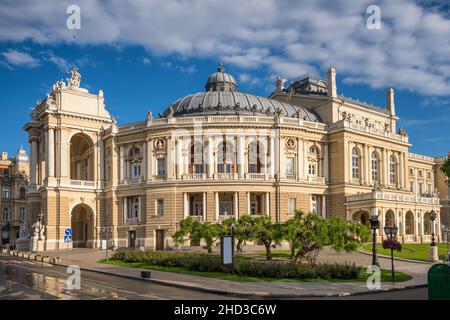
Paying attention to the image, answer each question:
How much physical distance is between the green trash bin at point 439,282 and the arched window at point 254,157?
5469 centimetres

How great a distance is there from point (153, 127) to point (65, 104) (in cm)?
1510

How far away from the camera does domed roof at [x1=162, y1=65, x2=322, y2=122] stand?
82.9 metres

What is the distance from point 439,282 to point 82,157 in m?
75.4

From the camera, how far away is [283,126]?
Answer: 77312 mm

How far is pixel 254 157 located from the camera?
253 feet

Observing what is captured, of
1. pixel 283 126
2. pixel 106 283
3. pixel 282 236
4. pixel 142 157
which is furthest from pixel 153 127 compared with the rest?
pixel 106 283

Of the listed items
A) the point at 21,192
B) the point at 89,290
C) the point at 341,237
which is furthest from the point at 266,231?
the point at 21,192

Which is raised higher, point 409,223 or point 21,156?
point 21,156

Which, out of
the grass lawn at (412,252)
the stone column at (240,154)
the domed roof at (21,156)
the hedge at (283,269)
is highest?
the domed roof at (21,156)

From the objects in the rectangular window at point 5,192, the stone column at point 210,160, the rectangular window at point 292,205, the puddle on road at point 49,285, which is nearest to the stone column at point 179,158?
the stone column at point 210,160

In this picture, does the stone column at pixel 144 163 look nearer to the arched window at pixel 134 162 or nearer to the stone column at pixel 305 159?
the arched window at pixel 134 162

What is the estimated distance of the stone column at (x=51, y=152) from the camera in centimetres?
8088

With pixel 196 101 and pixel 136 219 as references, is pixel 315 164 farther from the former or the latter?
pixel 136 219

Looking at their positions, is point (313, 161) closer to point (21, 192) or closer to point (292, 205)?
point (292, 205)
